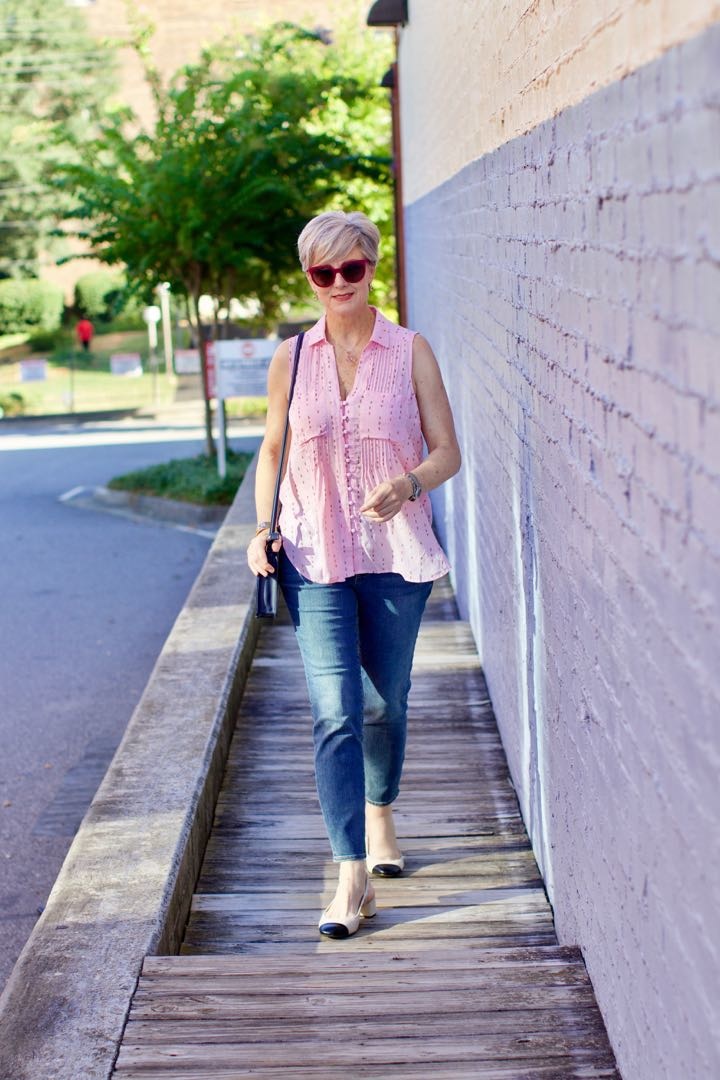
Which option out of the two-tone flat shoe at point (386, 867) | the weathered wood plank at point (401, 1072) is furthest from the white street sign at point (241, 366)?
the weathered wood plank at point (401, 1072)

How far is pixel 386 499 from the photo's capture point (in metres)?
3.43

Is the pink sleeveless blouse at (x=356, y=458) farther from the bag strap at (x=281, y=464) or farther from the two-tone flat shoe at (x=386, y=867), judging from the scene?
the two-tone flat shoe at (x=386, y=867)

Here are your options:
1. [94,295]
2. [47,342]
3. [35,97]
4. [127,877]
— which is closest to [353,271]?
[127,877]

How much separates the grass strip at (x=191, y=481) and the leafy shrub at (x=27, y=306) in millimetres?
28378

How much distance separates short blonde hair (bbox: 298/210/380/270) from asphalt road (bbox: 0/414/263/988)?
2475 mm

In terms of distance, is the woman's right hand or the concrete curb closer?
the concrete curb

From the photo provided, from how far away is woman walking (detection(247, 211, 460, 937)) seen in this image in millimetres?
3668

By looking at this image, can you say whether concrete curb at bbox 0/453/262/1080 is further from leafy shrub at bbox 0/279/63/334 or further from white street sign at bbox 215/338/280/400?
leafy shrub at bbox 0/279/63/334

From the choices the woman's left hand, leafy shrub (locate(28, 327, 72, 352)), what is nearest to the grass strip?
the woman's left hand

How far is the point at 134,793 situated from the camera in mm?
4348

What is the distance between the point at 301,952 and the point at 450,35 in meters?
4.62

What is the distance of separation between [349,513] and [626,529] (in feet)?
4.65

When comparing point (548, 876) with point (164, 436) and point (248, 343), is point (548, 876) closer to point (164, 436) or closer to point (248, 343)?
point (248, 343)

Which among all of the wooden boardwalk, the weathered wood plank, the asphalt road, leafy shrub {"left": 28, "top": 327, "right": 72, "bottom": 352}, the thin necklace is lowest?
the asphalt road
